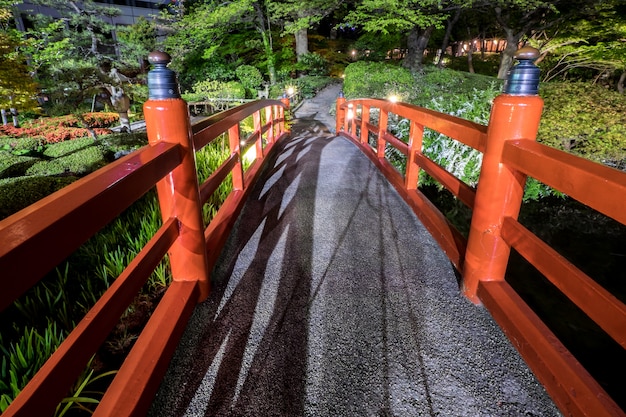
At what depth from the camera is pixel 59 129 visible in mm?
13672

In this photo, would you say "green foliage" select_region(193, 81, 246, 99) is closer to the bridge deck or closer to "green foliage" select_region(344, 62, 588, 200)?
"green foliage" select_region(344, 62, 588, 200)

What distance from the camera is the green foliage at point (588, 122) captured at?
5926mm

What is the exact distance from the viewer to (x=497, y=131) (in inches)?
70.7

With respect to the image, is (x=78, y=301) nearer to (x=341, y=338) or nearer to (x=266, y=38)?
(x=341, y=338)

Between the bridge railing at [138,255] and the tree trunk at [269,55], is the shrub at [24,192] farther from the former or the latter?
the tree trunk at [269,55]

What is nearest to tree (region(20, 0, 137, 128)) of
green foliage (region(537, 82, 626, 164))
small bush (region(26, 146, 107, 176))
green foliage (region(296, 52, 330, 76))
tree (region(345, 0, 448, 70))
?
small bush (region(26, 146, 107, 176))

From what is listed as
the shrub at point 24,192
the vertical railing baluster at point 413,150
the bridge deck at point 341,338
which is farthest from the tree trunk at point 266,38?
the bridge deck at point 341,338

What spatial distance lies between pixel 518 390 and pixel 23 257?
5.98 feet

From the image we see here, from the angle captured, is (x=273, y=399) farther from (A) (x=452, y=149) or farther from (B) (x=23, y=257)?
(A) (x=452, y=149)

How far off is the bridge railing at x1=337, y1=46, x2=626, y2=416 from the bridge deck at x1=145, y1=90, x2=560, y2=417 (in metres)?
0.14

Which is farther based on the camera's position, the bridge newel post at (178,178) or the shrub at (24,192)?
the shrub at (24,192)

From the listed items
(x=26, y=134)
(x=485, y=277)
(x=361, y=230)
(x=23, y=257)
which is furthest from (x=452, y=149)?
(x=26, y=134)

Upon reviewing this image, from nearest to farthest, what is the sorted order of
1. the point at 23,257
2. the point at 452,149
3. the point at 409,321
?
the point at 23,257
the point at 409,321
the point at 452,149

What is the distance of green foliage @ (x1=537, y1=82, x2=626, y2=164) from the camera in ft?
19.4
